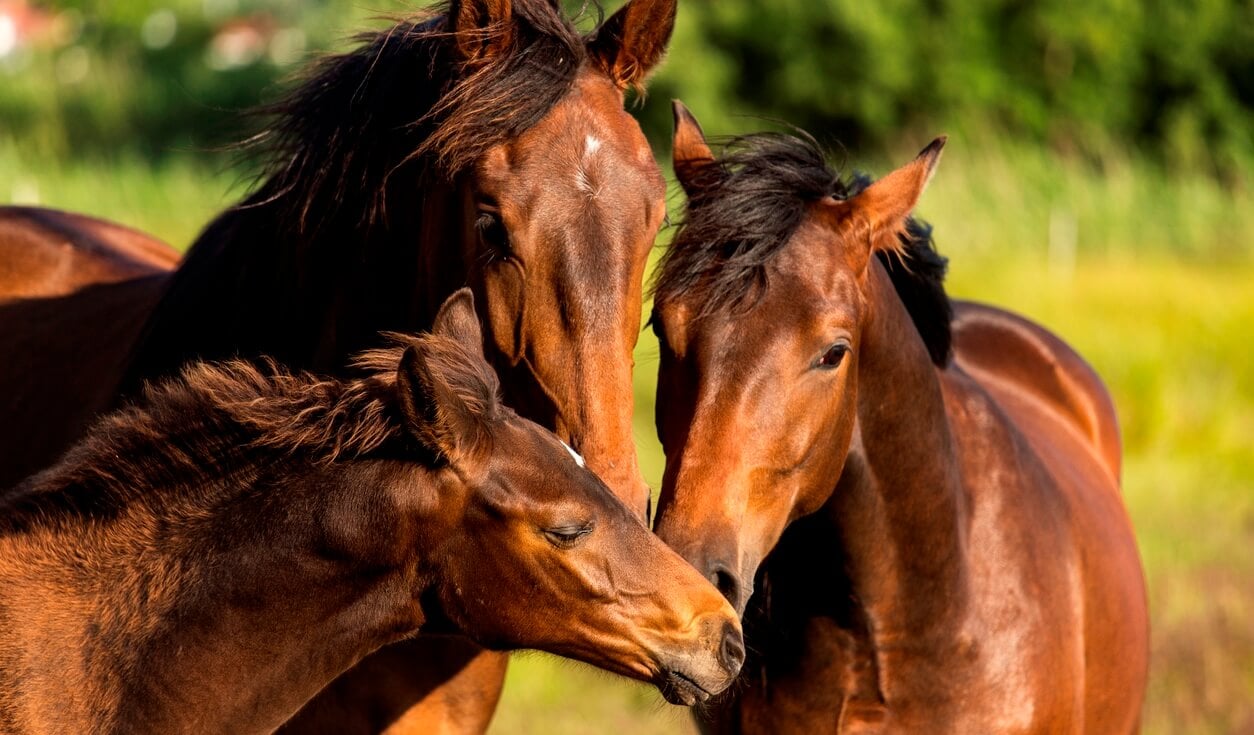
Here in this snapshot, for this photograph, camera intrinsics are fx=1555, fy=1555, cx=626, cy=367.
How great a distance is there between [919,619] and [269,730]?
1.66 meters

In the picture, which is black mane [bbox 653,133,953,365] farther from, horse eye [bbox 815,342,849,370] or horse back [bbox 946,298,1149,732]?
horse back [bbox 946,298,1149,732]

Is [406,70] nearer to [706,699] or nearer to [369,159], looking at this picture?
[369,159]

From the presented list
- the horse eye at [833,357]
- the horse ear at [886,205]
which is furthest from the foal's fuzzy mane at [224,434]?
the horse ear at [886,205]

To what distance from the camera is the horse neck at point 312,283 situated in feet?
11.7

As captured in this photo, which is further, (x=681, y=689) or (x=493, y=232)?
(x=493, y=232)

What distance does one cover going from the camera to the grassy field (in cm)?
736

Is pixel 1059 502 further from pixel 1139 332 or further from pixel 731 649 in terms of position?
pixel 1139 332

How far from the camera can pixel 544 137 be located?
11.3 feet

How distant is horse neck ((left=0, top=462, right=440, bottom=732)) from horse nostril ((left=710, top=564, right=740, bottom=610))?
0.65m

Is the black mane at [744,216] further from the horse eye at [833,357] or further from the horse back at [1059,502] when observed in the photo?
the horse back at [1059,502]

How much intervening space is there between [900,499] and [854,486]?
14 centimetres

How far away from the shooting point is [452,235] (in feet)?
11.5

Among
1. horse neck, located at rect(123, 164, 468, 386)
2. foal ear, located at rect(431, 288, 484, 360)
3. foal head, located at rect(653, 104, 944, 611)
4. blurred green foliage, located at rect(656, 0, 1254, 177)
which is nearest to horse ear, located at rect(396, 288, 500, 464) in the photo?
foal ear, located at rect(431, 288, 484, 360)

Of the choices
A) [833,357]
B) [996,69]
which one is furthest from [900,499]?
[996,69]
